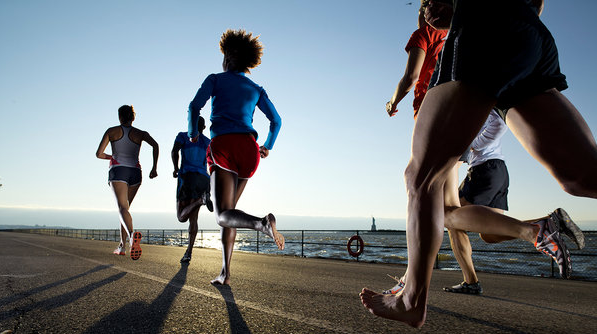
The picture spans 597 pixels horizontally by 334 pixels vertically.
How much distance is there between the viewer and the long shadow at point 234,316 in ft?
5.63

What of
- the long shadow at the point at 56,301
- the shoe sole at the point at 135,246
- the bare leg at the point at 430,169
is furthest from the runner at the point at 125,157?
the bare leg at the point at 430,169

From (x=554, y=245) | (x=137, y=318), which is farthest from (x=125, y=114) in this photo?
(x=554, y=245)

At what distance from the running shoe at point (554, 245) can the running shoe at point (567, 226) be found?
0.03 meters

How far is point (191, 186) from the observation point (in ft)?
18.1

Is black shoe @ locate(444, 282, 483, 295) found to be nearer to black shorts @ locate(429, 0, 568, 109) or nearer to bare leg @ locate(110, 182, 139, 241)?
black shorts @ locate(429, 0, 568, 109)

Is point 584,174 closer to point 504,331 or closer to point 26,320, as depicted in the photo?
point 504,331

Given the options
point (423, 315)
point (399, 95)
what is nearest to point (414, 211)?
point (423, 315)

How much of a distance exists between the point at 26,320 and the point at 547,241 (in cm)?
276

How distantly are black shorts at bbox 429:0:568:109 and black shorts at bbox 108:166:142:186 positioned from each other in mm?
5381

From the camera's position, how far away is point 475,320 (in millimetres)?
2078

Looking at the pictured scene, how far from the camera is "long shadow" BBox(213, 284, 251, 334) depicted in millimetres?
1717

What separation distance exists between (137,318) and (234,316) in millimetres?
504

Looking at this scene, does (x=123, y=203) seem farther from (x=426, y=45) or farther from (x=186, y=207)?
(x=426, y=45)

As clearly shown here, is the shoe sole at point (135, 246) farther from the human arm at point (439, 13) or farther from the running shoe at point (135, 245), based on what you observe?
the human arm at point (439, 13)
